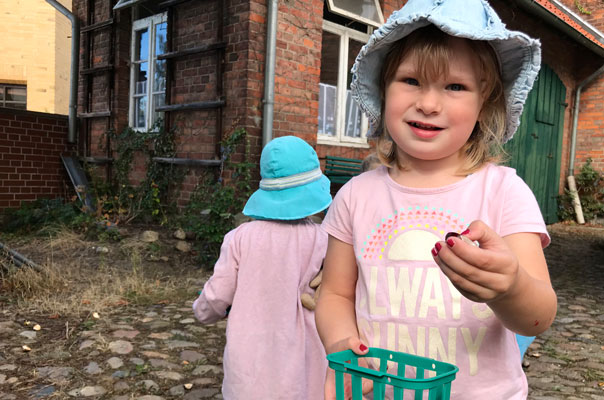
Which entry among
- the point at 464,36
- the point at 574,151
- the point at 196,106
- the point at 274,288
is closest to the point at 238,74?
the point at 196,106

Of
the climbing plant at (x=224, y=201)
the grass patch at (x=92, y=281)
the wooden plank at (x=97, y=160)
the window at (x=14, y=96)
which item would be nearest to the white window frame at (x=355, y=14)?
the climbing plant at (x=224, y=201)

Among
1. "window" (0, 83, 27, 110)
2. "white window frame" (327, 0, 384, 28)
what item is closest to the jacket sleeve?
"white window frame" (327, 0, 384, 28)

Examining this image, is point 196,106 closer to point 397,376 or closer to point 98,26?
point 98,26

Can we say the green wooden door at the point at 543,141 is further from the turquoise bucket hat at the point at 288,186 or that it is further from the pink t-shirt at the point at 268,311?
the pink t-shirt at the point at 268,311

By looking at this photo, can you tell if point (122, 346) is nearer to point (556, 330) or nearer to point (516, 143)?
point (556, 330)

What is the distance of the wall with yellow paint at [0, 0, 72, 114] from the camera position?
42.6 feet

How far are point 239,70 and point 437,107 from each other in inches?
196

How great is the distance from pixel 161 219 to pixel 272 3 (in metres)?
3.13

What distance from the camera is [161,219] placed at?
6.92 meters

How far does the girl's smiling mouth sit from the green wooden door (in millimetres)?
9210

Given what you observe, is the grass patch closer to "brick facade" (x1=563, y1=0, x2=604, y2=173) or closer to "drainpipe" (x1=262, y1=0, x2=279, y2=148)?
"drainpipe" (x1=262, y1=0, x2=279, y2=148)

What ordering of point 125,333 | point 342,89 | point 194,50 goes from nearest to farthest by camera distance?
point 125,333 → point 194,50 → point 342,89

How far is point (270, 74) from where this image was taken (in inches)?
225

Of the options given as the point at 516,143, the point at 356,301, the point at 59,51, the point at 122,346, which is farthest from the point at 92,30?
the point at 356,301
